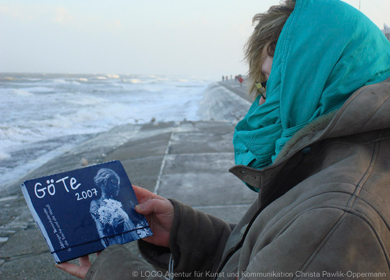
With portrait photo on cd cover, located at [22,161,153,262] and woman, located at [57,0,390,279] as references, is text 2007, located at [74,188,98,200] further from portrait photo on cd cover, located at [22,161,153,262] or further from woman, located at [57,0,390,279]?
woman, located at [57,0,390,279]

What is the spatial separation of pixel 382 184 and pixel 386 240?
0.14 meters

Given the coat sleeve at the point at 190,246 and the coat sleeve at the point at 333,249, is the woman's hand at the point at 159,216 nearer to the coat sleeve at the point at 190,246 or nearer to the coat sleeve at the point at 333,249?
the coat sleeve at the point at 190,246

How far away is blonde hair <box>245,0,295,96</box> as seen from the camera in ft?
4.49

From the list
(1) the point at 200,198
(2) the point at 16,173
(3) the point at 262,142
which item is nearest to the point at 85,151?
(2) the point at 16,173

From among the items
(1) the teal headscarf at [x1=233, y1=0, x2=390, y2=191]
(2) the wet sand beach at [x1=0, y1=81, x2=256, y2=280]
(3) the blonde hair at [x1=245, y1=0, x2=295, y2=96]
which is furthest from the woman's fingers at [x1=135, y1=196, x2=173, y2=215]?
(2) the wet sand beach at [x1=0, y1=81, x2=256, y2=280]

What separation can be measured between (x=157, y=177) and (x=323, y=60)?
438cm

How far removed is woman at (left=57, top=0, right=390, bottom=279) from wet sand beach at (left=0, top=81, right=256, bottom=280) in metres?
2.20

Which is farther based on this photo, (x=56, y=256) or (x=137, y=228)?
(x=137, y=228)

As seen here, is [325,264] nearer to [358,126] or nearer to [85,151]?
[358,126]

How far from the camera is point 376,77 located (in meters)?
1.08

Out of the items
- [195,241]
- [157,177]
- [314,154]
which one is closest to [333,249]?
[314,154]

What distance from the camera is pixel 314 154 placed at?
1.02 metres

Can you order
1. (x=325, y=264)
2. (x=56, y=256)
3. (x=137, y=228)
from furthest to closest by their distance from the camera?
(x=137, y=228), (x=56, y=256), (x=325, y=264)

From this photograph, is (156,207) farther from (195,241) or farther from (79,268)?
(79,268)
